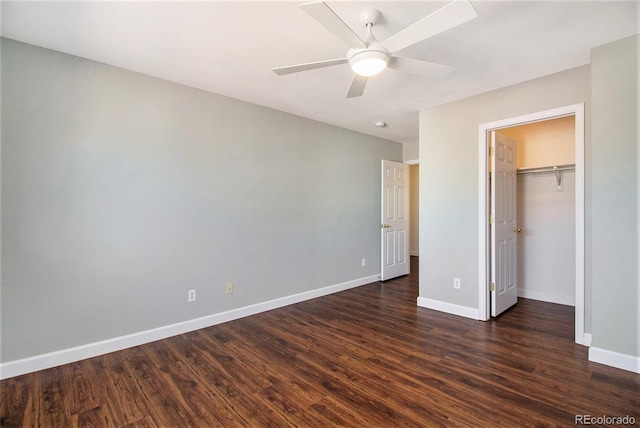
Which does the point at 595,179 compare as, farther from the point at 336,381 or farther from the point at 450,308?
the point at 336,381

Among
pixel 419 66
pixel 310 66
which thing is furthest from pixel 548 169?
pixel 310 66

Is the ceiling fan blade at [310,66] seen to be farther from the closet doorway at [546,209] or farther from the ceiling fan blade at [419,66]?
the closet doorway at [546,209]

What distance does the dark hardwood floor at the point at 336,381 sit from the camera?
5.76 feet

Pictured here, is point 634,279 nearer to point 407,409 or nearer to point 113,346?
point 407,409

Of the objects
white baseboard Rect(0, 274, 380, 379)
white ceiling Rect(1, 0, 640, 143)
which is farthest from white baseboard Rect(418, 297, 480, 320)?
white ceiling Rect(1, 0, 640, 143)

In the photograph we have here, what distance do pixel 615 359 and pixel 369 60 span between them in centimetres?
288

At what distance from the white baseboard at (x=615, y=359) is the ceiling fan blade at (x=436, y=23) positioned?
2665 mm

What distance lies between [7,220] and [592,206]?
14.9 ft

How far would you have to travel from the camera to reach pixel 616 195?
2225 millimetres

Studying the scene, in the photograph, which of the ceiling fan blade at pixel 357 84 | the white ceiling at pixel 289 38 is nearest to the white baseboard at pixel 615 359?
the white ceiling at pixel 289 38

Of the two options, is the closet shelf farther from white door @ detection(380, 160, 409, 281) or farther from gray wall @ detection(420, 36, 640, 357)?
white door @ detection(380, 160, 409, 281)

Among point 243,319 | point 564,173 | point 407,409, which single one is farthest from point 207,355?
point 564,173

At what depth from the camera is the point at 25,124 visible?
2.21m

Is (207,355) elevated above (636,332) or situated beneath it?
situated beneath
